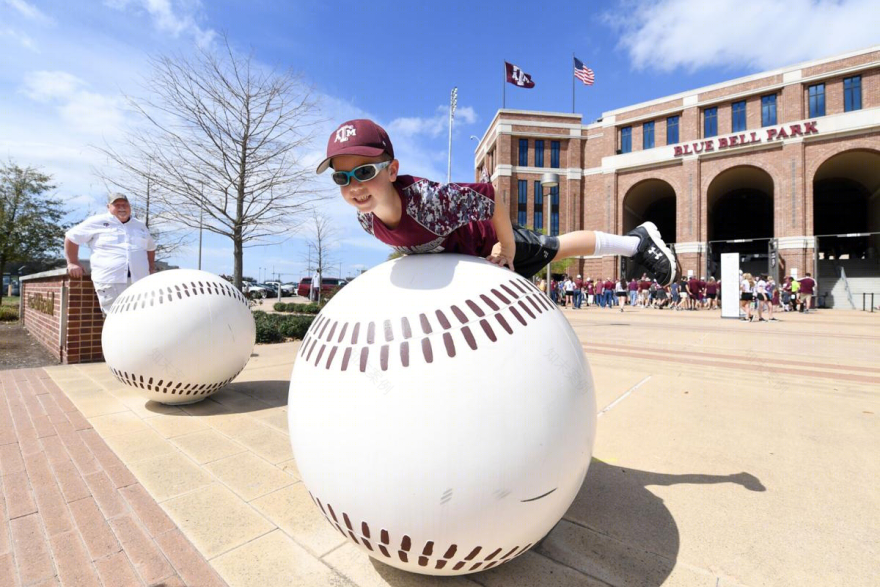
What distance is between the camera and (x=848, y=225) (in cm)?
4009

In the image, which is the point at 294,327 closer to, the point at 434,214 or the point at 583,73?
the point at 434,214

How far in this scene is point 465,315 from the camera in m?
1.75

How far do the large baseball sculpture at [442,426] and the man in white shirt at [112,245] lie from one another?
519cm

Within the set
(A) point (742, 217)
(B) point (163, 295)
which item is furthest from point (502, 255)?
(A) point (742, 217)

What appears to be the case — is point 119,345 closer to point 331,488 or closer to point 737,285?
point 331,488

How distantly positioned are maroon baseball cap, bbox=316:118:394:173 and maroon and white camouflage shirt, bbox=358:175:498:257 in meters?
0.34

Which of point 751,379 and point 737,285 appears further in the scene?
point 737,285

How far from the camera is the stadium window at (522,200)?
42094 mm

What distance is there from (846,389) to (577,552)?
5376mm

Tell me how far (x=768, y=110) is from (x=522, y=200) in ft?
67.0

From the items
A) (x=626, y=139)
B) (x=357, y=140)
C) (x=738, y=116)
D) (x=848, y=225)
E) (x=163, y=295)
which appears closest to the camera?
(x=357, y=140)

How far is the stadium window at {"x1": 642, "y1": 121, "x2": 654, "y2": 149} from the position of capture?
113 ft

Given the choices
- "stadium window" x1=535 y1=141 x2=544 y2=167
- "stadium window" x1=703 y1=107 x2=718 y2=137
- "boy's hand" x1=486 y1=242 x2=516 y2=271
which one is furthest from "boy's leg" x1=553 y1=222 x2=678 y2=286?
"stadium window" x1=535 y1=141 x2=544 y2=167

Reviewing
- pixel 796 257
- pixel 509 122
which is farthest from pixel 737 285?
pixel 509 122
